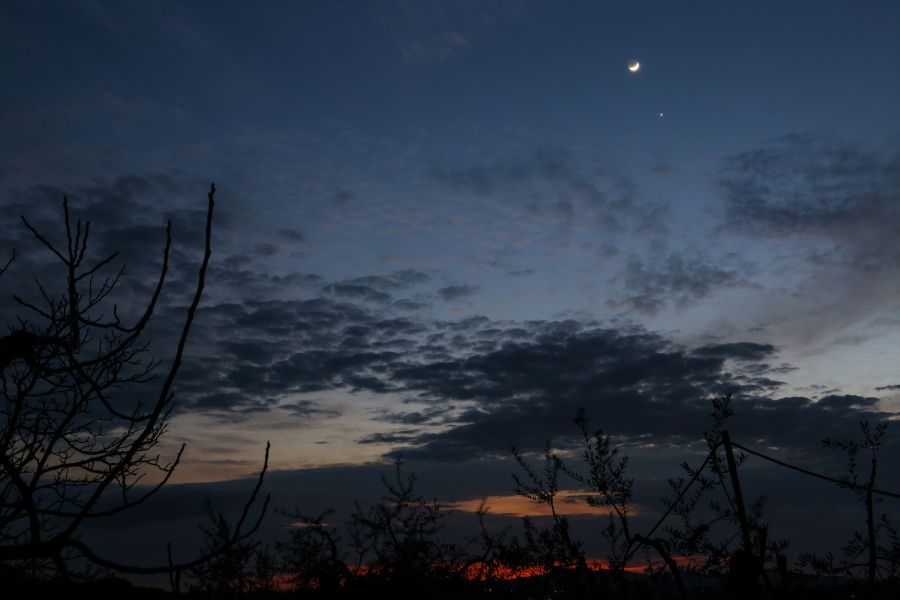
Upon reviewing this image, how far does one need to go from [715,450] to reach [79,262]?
22.6ft

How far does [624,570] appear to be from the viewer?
6.59m

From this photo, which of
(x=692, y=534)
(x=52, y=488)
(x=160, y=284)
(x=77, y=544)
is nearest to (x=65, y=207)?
(x=160, y=284)

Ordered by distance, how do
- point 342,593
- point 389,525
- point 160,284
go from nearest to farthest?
point 160,284, point 342,593, point 389,525

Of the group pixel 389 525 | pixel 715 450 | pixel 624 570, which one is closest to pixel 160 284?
pixel 624 570

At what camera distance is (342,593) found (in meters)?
10.8

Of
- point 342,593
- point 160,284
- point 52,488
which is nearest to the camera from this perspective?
point 160,284

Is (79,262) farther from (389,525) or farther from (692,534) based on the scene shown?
(389,525)

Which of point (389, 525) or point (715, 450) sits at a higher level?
point (715, 450)

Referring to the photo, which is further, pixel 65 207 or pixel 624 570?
pixel 624 570

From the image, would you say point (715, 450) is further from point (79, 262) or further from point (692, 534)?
point (79, 262)

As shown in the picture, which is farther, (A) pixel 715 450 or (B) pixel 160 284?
(A) pixel 715 450

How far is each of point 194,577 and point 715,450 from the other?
6587 mm

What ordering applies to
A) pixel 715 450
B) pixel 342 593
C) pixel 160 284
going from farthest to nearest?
pixel 342 593, pixel 715 450, pixel 160 284

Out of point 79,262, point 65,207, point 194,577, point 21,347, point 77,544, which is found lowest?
point 194,577
